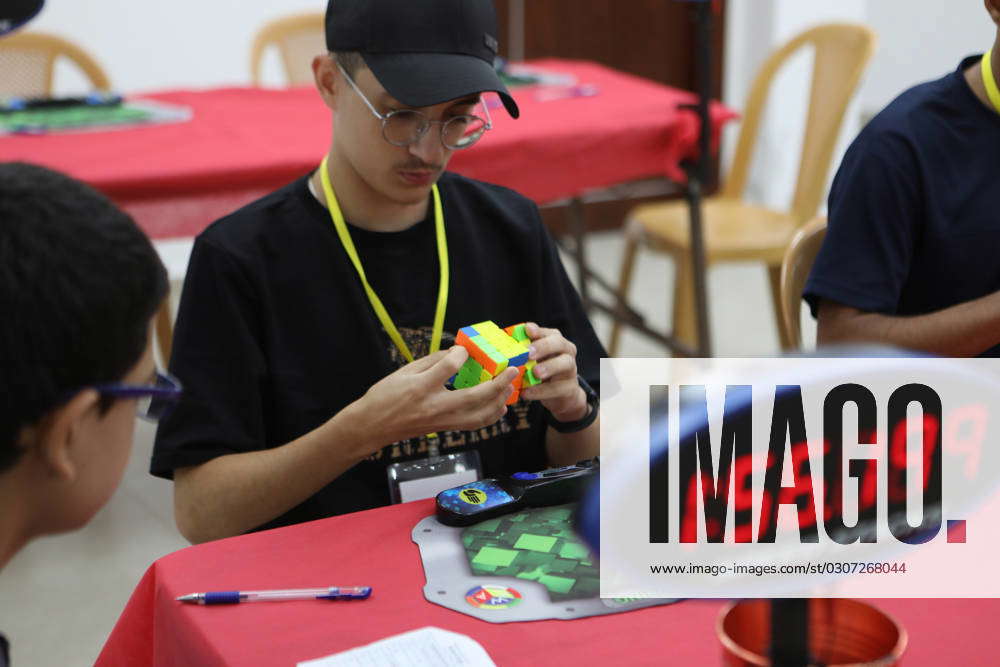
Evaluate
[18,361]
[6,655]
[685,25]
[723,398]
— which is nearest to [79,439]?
[18,361]

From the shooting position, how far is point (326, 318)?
1.50 m

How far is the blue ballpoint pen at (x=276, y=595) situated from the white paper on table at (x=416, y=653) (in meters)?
0.08

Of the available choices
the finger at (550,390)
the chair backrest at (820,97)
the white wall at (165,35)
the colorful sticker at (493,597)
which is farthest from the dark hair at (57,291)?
the white wall at (165,35)

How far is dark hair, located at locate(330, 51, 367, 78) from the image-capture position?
1498 millimetres

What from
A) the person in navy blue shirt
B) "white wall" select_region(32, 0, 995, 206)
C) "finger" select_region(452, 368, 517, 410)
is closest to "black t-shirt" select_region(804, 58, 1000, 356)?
the person in navy blue shirt

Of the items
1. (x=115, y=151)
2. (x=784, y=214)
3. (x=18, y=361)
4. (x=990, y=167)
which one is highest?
(x=18, y=361)

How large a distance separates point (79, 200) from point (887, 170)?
119 centimetres

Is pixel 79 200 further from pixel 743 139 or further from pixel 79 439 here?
pixel 743 139

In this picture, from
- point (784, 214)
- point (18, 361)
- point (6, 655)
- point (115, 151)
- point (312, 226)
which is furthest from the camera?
point (784, 214)

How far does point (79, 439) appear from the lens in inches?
34.5

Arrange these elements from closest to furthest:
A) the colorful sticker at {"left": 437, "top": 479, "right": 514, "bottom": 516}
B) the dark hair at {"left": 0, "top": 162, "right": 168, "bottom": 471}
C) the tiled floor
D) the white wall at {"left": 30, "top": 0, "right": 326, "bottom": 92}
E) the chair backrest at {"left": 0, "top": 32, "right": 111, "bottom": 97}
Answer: the dark hair at {"left": 0, "top": 162, "right": 168, "bottom": 471} → the colorful sticker at {"left": 437, "top": 479, "right": 514, "bottom": 516} → the tiled floor → the chair backrest at {"left": 0, "top": 32, "right": 111, "bottom": 97} → the white wall at {"left": 30, "top": 0, "right": 326, "bottom": 92}

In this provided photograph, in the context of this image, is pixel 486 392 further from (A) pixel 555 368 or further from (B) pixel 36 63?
(B) pixel 36 63

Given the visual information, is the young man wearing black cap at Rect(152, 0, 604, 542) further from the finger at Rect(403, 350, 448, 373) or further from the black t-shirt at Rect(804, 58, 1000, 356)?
the black t-shirt at Rect(804, 58, 1000, 356)

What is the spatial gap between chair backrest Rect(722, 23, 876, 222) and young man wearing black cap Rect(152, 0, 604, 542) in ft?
6.42
